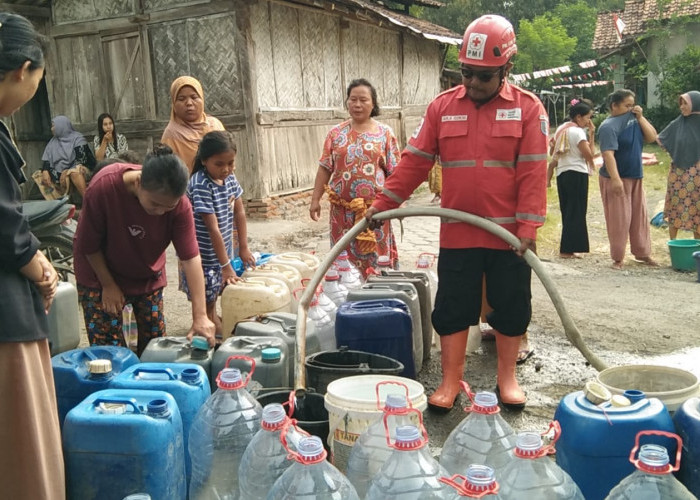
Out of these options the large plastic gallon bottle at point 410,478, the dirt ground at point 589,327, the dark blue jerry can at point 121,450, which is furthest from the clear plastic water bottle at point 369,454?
the dirt ground at point 589,327

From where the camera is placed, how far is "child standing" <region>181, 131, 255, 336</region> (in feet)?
A: 14.8

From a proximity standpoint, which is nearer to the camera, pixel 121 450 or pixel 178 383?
pixel 121 450

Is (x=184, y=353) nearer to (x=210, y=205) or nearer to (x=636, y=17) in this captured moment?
(x=210, y=205)

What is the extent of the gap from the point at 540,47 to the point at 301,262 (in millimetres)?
40005

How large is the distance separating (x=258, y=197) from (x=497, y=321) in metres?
7.68

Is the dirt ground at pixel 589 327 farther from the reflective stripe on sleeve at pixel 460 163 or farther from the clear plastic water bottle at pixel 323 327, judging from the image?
the reflective stripe on sleeve at pixel 460 163

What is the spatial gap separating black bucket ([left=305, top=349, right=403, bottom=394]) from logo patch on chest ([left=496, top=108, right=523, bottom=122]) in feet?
4.78

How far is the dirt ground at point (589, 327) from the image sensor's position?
4316 mm

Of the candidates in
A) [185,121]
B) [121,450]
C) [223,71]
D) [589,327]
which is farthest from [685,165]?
[121,450]

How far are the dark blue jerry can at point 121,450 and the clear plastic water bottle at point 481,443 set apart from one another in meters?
1.07

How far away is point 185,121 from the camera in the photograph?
545 cm

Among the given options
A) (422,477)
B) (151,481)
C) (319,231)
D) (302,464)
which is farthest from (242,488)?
(319,231)

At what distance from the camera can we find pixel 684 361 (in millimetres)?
4766

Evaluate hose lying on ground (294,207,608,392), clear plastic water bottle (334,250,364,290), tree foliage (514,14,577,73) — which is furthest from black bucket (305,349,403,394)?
tree foliage (514,14,577,73)
